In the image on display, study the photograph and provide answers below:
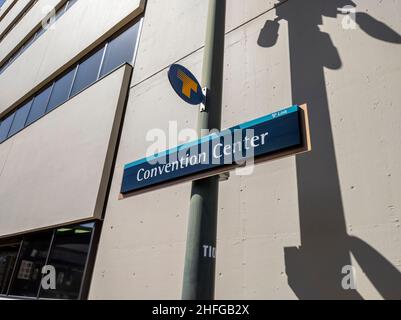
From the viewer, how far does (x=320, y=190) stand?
9.75 feet

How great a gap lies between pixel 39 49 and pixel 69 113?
5.78m

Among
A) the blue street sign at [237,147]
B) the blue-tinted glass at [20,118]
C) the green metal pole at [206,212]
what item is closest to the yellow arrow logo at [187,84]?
the green metal pole at [206,212]

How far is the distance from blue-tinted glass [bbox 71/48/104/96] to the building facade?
6 centimetres

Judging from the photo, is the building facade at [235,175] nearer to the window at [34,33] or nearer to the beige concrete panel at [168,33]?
the beige concrete panel at [168,33]

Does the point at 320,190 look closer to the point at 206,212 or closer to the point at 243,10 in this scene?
the point at 206,212

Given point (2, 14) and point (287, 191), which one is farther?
point (2, 14)

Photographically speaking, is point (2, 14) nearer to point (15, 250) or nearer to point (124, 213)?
point (15, 250)

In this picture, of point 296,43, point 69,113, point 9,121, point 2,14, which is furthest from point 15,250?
point 2,14

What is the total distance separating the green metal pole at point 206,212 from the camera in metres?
2.21

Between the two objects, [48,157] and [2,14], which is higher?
[2,14]

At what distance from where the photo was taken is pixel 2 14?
2094 centimetres

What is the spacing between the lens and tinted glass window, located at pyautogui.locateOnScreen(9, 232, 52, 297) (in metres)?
5.74

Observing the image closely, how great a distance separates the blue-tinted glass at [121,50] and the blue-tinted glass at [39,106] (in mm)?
2962

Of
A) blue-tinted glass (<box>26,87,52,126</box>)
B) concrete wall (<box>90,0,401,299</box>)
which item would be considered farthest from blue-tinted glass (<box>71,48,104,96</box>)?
concrete wall (<box>90,0,401,299</box>)
